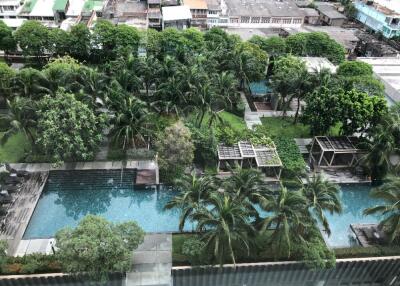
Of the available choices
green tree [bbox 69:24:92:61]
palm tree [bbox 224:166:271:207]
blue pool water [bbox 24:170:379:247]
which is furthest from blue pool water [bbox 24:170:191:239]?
green tree [bbox 69:24:92:61]

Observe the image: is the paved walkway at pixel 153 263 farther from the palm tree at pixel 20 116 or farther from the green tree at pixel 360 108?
the green tree at pixel 360 108

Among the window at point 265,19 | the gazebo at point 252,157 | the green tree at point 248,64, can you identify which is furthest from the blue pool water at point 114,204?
the window at point 265,19

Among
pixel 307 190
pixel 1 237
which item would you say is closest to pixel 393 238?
pixel 307 190

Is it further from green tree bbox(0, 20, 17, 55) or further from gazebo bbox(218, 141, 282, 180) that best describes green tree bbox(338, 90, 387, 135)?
green tree bbox(0, 20, 17, 55)

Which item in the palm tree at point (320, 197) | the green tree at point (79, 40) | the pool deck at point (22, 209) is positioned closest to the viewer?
the palm tree at point (320, 197)

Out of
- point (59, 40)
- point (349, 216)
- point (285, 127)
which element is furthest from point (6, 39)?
point (349, 216)
